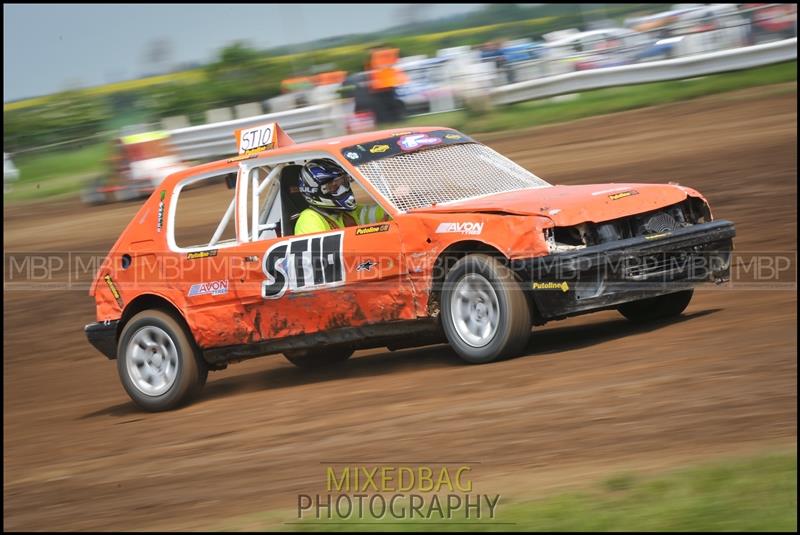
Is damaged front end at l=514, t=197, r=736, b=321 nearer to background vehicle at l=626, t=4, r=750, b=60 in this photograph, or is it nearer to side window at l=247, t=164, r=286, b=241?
side window at l=247, t=164, r=286, b=241

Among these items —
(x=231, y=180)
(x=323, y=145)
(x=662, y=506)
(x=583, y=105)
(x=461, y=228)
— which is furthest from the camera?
(x=583, y=105)

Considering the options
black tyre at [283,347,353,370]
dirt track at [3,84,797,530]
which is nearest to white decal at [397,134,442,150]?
dirt track at [3,84,797,530]

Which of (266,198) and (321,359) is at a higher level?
(266,198)

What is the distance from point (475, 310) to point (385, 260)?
0.69m

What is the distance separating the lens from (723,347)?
671 cm

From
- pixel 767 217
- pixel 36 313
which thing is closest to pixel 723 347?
pixel 767 217

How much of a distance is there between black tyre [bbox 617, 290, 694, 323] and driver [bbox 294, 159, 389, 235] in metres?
1.94

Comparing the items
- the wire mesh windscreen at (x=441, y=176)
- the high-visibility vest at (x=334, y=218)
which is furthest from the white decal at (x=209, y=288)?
the wire mesh windscreen at (x=441, y=176)

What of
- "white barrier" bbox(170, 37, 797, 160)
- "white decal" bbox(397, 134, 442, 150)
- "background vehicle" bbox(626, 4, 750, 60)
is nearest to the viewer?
"white decal" bbox(397, 134, 442, 150)

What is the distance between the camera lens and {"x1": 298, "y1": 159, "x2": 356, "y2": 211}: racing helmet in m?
8.17

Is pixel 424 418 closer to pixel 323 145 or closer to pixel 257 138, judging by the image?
pixel 323 145

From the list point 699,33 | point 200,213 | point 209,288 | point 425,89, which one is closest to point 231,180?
point 209,288

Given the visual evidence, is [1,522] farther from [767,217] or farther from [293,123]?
[293,123]

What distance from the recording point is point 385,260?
7.49 meters
